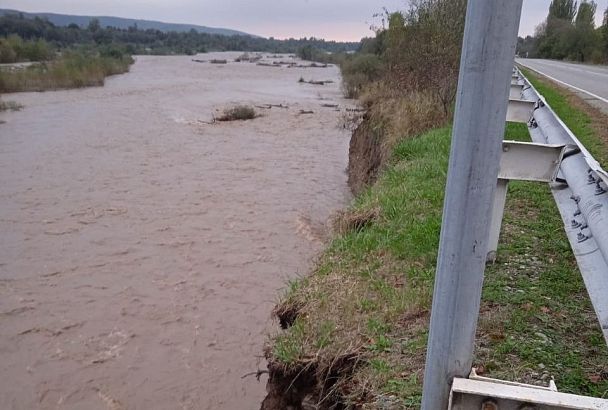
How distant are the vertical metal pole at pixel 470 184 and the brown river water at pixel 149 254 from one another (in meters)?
3.66

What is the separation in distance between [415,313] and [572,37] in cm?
5436

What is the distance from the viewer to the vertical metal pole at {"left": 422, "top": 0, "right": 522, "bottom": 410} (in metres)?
1.16

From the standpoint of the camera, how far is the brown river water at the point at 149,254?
516 cm

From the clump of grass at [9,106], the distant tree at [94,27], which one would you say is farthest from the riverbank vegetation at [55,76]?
the distant tree at [94,27]

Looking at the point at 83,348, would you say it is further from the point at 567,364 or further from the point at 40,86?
the point at 40,86

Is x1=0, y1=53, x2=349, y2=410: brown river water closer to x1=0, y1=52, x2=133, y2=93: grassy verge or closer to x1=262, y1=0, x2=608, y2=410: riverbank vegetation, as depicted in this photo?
x1=262, y1=0, x2=608, y2=410: riverbank vegetation

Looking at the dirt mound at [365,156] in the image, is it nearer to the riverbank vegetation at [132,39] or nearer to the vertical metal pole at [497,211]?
the vertical metal pole at [497,211]

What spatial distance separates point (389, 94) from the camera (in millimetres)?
13625

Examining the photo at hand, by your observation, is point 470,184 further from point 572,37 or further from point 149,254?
point 572,37

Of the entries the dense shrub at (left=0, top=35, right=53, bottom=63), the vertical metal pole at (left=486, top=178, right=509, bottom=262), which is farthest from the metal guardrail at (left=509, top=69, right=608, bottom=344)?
the dense shrub at (left=0, top=35, right=53, bottom=63)

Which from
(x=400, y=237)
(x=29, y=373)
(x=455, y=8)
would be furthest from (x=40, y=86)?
(x=400, y=237)

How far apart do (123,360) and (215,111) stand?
18061mm

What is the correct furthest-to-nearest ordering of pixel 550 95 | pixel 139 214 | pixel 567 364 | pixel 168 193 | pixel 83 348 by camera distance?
pixel 550 95
pixel 168 193
pixel 139 214
pixel 83 348
pixel 567 364

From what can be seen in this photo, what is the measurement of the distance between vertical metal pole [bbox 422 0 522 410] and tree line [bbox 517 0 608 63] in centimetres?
4139
